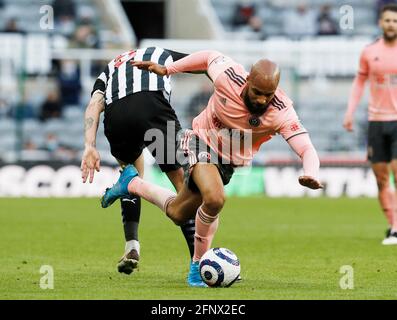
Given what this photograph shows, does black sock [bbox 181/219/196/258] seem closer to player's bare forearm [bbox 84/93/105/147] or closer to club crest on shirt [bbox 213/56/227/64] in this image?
player's bare forearm [bbox 84/93/105/147]

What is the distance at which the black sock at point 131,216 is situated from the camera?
952cm

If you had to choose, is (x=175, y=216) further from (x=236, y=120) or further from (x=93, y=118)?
(x=93, y=118)

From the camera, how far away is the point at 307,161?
8.05m

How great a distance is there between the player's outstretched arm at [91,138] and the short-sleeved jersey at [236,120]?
2.81ft

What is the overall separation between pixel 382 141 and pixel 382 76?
2.33 feet

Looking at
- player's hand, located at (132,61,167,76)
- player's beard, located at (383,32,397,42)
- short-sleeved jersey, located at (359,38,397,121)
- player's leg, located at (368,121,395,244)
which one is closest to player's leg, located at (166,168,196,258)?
player's hand, located at (132,61,167,76)

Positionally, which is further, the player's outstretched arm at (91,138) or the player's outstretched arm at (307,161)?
the player's outstretched arm at (91,138)

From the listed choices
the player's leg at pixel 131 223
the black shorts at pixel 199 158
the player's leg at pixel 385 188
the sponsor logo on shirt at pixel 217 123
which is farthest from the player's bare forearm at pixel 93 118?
the player's leg at pixel 385 188

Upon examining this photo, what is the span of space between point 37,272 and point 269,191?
11.9 metres

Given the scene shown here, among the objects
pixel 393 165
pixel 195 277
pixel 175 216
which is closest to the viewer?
pixel 195 277

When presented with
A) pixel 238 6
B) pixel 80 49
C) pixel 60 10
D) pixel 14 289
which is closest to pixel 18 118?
pixel 80 49

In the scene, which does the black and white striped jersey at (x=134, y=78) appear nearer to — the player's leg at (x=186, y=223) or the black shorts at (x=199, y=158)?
the player's leg at (x=186, y=223)

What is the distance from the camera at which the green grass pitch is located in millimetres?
8039

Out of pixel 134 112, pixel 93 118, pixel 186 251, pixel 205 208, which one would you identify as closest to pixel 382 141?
pixel 186 251
